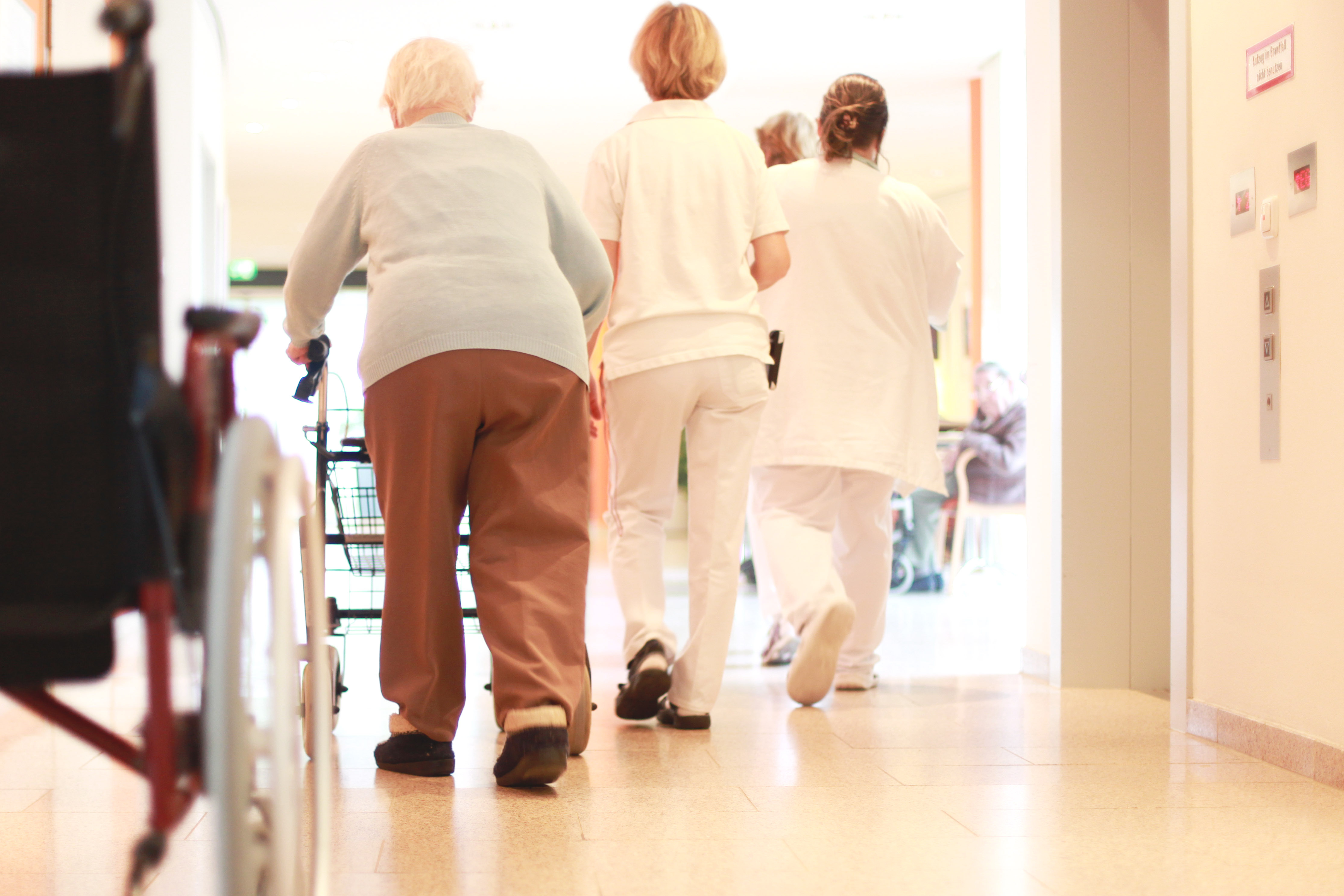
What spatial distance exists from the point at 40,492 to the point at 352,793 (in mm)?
1356

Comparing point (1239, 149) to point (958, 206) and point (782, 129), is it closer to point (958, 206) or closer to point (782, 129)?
point (782, 129)

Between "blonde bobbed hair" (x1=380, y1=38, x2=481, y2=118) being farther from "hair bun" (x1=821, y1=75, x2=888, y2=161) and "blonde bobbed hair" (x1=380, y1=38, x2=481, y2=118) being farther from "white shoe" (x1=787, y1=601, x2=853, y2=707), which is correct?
"white shoe" (x1=787, y1=601, x2=853, y2=707)

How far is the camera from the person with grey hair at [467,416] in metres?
2.32

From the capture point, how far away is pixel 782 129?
13.4 feet

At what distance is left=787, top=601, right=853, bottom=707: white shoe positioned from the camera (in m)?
3.17

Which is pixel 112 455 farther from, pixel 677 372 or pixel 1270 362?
pixel 1270 362

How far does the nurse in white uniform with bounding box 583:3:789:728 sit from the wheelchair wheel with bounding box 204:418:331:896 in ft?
5.84

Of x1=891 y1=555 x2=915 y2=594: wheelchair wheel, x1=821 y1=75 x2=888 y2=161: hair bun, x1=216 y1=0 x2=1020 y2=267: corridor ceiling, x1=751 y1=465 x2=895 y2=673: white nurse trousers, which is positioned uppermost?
x1=216 y1=0 x2=1020 y2=267: corridor ceiling

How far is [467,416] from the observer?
2.34 metres

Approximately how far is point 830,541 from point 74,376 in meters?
2.57

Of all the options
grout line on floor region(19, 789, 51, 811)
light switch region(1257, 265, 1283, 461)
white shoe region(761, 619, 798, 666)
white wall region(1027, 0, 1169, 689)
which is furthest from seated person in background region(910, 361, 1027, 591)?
grout line on floor region(19, 789, 51, 811)

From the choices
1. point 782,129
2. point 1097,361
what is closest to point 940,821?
point 1097,361

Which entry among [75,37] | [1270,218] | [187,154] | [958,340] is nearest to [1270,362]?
[1270,218]

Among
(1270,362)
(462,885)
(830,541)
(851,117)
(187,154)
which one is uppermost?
(187,154)
